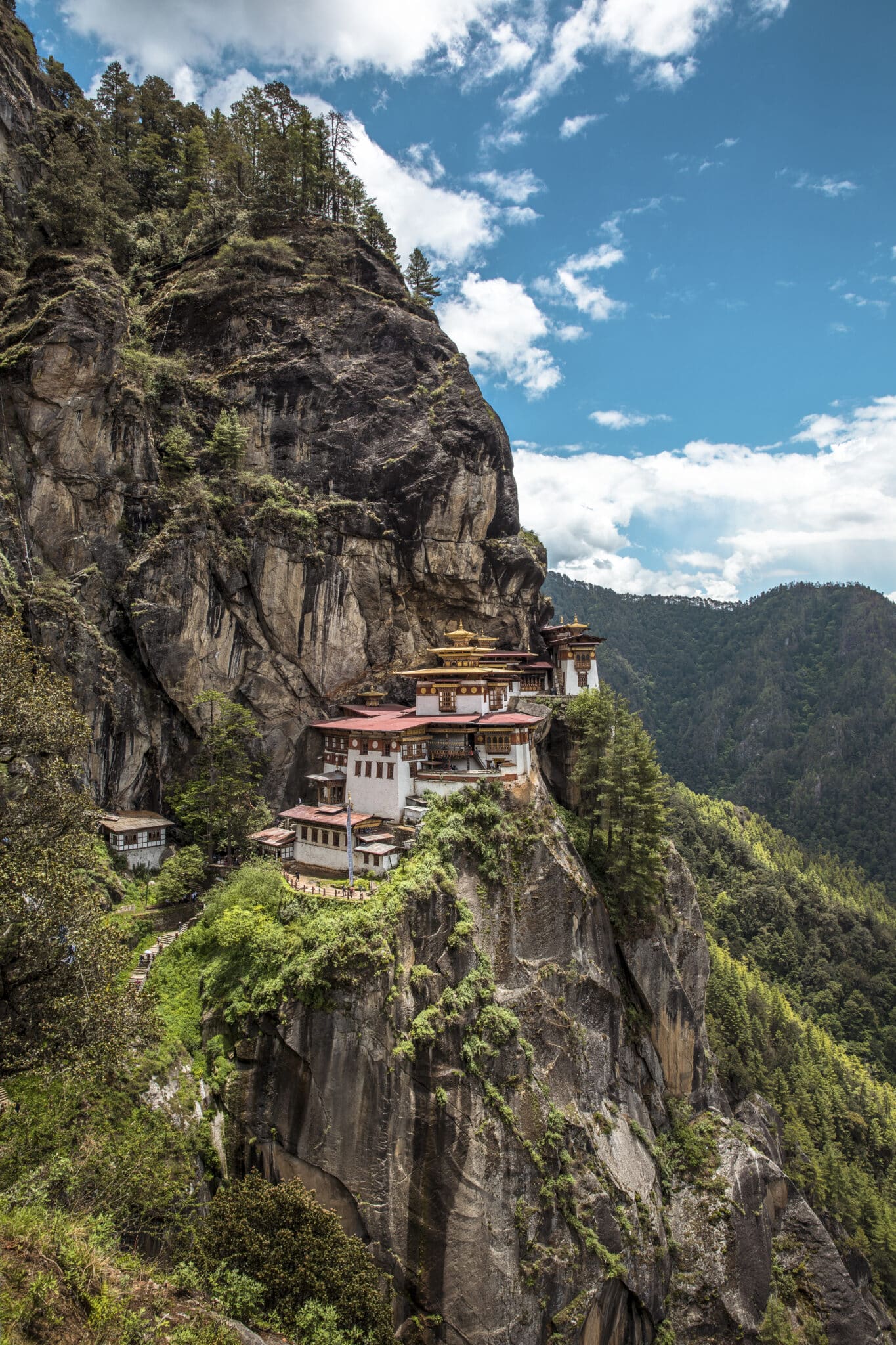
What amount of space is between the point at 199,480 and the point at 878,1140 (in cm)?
7722

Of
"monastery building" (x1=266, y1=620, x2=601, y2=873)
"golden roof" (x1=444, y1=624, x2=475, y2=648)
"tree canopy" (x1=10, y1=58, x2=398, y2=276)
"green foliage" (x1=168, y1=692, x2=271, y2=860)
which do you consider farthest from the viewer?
"tree canopy" (x1=10, y1=58, x2=398, y2=276)

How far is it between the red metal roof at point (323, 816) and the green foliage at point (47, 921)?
14.5m

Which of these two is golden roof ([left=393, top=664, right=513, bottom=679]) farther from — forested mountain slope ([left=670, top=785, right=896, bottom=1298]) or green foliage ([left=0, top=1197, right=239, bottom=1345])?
green foliage ([left=0, top=1197, right=239, bottom=1345])

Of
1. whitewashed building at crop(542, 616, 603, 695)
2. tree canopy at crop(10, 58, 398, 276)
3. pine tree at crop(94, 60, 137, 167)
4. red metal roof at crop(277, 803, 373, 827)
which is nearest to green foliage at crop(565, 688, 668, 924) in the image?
whitewashed building at crop(542, 616, 603, 695)

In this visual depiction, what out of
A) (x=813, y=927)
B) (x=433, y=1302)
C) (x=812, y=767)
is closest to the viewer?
(x=433, y=1302)

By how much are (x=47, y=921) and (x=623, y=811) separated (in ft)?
94.5

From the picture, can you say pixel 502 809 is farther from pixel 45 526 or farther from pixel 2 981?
pixel 45 526

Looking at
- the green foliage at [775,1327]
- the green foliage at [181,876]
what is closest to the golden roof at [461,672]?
the green foliage at [181,876]

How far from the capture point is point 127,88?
54.4 m

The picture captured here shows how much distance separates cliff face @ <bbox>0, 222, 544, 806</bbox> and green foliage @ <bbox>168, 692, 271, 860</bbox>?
1.45 m

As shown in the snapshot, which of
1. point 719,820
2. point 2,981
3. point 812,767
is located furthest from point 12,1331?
point 812,767

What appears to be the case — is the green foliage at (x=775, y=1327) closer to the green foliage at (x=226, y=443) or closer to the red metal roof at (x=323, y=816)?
the red metal roof at (x=323, y=816)

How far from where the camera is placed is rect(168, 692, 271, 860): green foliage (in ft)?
111

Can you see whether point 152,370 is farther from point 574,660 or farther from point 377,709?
point 574,660
